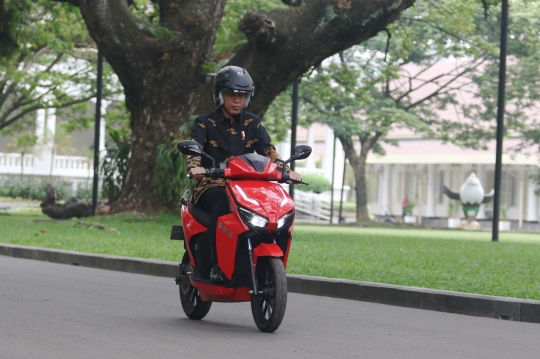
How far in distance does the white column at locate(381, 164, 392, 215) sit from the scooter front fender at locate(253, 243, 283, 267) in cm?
5188

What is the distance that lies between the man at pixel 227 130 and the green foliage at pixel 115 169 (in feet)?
51.4

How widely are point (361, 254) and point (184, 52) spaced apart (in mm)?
7187

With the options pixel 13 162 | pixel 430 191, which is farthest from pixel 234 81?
pixel 430 191

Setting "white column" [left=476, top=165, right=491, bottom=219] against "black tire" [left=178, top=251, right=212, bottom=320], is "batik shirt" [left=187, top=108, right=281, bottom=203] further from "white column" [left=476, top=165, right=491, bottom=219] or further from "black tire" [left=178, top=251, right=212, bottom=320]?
"white column" [left=476, top=165, right=491, bottom=219]

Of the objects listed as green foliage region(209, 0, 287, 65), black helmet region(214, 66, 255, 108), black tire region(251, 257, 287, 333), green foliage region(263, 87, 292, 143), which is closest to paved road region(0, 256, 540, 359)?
black tire region(251, 257, 287, 333)

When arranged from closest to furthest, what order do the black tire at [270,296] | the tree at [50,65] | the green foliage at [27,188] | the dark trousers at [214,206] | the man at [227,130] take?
the black tire at [270,296], the dark trousers at [214,206], the man at [227,130], the tree at [50,65], the green foliage at [27,188]

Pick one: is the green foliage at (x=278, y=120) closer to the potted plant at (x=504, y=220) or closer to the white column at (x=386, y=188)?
the potted plant at (x=504, y=220)

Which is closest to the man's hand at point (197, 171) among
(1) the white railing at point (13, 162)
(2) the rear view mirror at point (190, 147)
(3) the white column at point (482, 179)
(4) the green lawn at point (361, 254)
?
(2) the rear view mirror at point (190, 147)

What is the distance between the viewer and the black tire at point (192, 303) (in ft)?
27.3

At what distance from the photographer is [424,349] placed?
7.09m

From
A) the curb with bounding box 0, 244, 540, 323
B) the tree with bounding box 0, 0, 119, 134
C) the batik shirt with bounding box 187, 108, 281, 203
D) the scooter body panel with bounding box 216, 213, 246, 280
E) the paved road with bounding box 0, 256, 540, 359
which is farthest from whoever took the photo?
the tree with bounding box 0, 0, 119, 134

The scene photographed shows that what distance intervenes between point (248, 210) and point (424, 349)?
1.50 metres

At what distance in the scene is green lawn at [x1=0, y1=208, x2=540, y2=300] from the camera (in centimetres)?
1173

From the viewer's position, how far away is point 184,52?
21.5m
